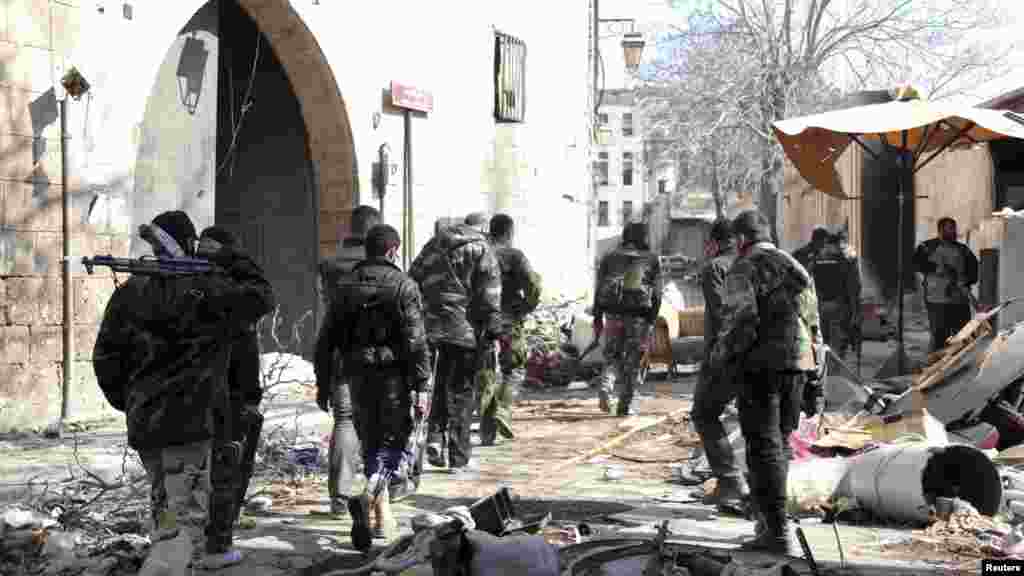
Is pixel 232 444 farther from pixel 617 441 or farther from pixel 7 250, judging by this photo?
pixel 7 250

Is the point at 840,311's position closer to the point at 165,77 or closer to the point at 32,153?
the point at 165,77

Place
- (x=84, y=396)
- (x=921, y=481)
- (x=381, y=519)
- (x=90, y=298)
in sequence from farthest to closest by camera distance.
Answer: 1. (x=90, y=298)
2. (x=84, y=396)
3. (x=921, y=481)
4. (x=381, y=519)

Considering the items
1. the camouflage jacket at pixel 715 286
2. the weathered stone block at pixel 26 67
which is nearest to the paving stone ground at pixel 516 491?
the camouflage jacket at pixel 715 286

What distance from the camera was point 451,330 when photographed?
8.99m

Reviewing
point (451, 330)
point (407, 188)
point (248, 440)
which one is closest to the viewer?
point (248, 440)

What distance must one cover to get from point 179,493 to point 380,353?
190 cm

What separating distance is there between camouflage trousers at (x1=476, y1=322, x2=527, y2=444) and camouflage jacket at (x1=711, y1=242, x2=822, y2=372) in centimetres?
369

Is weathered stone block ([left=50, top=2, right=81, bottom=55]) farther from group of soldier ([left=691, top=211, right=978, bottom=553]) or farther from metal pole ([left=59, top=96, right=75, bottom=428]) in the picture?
group of soldier ([left=691, top=211, right=978, bottom=553])

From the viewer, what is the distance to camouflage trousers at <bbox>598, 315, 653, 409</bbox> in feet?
38.9

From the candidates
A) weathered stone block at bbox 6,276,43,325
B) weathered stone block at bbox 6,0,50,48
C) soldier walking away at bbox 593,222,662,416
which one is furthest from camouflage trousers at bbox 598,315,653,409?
weathered stone block at bbox 6,0,50,48

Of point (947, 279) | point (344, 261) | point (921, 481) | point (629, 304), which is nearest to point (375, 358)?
point (344, 261)

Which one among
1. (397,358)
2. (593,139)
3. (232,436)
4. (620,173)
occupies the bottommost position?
(232,436)

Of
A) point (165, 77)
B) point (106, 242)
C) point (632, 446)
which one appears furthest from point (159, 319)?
point (165, 77)

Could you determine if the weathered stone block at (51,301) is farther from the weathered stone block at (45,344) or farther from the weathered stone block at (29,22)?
the weathered stone block at (29,22)
